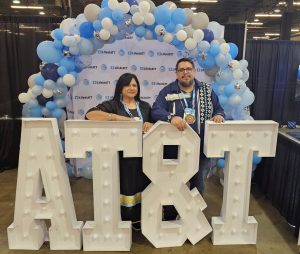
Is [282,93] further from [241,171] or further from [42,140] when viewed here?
[42,140]

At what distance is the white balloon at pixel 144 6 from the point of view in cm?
254

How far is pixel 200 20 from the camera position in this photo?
2.76 metres

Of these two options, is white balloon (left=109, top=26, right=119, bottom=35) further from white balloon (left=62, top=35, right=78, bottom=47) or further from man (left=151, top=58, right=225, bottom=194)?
man (left=151, top=58, right=225, bottom=194)

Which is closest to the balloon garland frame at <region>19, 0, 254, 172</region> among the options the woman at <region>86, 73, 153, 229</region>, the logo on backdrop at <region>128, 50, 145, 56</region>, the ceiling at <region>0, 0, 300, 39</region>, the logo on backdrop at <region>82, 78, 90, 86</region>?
the logo on backdrop at <region>82, 78, 90, 86</region>

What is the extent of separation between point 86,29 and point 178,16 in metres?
0.91

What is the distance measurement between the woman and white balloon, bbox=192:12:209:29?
109cm

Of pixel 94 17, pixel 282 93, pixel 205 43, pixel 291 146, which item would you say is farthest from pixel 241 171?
pixel 282 93

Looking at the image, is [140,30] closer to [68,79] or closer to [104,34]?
[104,34]

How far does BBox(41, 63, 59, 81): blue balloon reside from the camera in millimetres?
2863

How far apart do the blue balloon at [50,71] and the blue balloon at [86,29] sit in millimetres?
473

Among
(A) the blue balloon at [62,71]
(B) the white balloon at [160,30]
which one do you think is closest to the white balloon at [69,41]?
(A) the blue balloon at [62,71]

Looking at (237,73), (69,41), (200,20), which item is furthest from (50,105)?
(237,73)

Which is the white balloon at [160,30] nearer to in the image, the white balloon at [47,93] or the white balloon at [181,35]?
the white balloon at [181,35]

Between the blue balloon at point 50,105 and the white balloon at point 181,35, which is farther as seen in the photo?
the blue balloon at point 50,105
